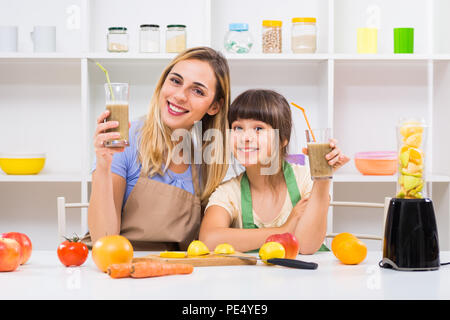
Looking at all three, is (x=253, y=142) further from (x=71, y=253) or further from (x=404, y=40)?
(x=404, y=40)

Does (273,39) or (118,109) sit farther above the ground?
(273,39)

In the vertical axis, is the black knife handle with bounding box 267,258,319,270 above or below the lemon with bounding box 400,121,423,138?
below

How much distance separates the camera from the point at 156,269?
1103mm

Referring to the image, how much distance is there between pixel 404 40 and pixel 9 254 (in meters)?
2.09

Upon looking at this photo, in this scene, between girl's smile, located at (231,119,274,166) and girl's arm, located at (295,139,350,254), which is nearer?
girl's arm, located at (295,139,350,254)

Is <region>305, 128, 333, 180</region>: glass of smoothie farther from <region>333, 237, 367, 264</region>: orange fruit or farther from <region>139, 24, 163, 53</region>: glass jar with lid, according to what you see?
<region>139, 24, 163, 53</region>: glass jar with lid

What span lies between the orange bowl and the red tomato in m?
1.70

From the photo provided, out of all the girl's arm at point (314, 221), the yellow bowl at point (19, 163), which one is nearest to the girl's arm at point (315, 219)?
the girl's arm at point (314, 221)

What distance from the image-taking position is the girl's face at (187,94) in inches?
72.7

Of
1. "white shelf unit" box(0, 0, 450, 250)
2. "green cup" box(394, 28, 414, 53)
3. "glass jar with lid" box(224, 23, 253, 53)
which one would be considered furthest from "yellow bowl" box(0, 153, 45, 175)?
"green cup" box(394, 28, 414, 53)

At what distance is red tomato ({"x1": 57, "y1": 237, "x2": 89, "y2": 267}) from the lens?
3.97 ft

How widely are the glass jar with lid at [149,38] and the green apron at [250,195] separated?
972 mm

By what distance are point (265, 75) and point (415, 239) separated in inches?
70.0

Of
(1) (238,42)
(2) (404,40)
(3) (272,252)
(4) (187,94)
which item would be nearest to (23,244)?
(3) (272,252)
